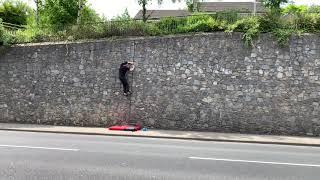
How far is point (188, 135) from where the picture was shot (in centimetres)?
1770

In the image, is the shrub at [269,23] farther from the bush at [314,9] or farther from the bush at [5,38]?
the bush at [5,38]

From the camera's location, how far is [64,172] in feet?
30.9

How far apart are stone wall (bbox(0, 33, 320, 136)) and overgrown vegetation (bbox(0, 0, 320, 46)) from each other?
0.50 meters

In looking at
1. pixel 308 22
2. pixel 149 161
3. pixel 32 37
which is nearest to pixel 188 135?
pixel 308 22

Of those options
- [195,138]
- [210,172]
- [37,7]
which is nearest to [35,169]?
[210,172]

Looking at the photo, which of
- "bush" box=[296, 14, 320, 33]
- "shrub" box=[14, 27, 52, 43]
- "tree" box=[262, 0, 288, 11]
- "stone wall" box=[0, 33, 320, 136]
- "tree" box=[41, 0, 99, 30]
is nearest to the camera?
"stone wall" box=[0, 33, 320, 136]

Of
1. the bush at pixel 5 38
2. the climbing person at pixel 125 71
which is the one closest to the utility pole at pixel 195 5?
the climbing person at pixel 125 71

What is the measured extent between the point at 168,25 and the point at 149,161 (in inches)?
422

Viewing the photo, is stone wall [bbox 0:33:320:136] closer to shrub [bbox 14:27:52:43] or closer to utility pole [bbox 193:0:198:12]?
shrub [bbox 14:27:52:43]

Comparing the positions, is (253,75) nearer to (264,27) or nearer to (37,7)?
(264,27)

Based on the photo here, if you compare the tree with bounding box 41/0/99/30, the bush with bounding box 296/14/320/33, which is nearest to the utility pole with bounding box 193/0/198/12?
the tree with bounding box 41/0/99/30

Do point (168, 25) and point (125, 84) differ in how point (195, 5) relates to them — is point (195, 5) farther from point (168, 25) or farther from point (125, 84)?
point (125, 84)

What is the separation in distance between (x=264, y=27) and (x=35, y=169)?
12.3 m

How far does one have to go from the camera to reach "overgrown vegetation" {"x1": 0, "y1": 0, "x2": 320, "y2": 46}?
747 inches
